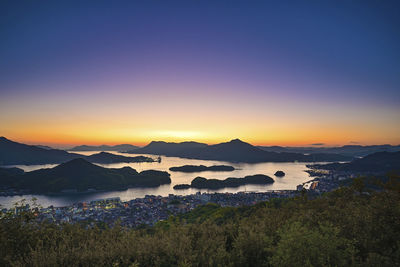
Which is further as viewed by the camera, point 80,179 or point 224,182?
point 224,182

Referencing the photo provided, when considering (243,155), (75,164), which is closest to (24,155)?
(75,164)

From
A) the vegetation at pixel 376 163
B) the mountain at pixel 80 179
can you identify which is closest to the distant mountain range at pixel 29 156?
the mountain at pixel 80 179

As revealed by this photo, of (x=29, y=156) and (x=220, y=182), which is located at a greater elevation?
(x=29, y=156)

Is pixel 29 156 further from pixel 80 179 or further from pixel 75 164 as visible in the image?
pixel 80 179

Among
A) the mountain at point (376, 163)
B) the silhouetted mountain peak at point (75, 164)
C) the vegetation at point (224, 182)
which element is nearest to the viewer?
the vegetation at point (224, 182)

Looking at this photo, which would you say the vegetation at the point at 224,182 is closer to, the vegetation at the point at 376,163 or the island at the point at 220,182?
the island at the point at 220,182

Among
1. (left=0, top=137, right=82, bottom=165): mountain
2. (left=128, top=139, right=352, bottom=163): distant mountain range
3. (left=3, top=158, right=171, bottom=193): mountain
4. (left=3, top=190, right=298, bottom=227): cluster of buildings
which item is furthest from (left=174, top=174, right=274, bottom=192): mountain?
(left=0, top=137, right=82, bottom=165): mountain
